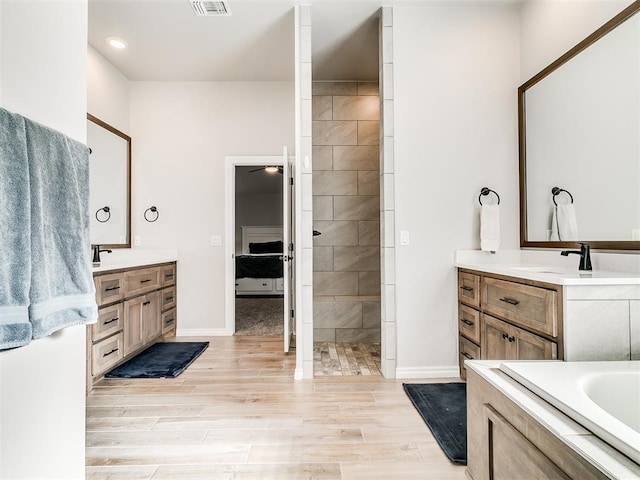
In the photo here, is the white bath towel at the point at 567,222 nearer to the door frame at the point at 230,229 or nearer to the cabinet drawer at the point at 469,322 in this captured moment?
the cabinet drawer at the point at 469,322

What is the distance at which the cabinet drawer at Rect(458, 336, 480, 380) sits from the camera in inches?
96.5

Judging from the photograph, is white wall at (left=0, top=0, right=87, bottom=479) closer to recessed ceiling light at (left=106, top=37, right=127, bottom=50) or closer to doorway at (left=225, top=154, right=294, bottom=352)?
doorway at (left=225, top=154, right=294, bottom=352)

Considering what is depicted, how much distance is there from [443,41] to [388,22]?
0.46 meters

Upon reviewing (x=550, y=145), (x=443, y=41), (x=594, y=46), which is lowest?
(x=550, y=145)

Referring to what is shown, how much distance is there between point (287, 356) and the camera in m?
3.20

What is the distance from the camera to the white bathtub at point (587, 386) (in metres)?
0.99

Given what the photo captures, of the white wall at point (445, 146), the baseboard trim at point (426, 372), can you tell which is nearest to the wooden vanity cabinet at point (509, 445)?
the baseboard trim at point (426, 372)

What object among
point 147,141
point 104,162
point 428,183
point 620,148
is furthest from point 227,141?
point 620,148

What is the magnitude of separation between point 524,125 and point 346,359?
2.42 metres

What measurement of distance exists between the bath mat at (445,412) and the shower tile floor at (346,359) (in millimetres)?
453

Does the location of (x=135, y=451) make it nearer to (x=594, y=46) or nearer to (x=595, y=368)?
(x=595, y=368)

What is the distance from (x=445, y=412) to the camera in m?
2.10

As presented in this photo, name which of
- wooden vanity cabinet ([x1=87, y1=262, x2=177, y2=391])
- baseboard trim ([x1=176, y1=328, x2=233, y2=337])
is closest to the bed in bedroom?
baseboard trim ([x1=176, y1=328, x2=233, y2=337])

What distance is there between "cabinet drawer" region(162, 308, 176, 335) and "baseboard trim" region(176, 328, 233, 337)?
0.12 m
